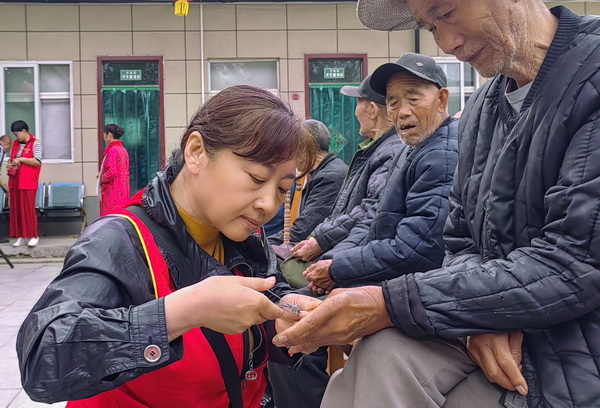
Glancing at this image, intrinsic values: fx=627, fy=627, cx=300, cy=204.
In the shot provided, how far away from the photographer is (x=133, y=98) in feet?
38.2

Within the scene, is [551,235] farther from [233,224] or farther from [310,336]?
[233,224]

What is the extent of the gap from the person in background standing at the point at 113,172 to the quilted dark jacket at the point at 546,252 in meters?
8.90

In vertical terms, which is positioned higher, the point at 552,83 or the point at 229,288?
the point at 552,83

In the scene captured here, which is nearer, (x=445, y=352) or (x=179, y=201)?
(x=445, y=352)

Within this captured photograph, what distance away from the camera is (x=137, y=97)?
11.6m

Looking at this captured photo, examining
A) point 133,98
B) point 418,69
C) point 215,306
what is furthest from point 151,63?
point 215,306

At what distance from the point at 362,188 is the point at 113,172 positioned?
7.05m

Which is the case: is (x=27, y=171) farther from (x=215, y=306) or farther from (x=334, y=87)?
(x=215, y=306)

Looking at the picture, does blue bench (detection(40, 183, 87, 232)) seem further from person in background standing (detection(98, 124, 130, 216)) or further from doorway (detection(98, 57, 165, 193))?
person in background standing (detection(98, 124, 130, 216))

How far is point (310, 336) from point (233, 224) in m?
0.40

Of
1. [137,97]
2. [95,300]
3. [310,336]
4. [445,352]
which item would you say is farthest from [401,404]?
[137,97]

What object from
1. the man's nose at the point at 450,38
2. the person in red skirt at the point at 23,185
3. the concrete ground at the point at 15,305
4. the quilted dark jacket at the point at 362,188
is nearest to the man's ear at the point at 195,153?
the man's nose at the point at 450,38

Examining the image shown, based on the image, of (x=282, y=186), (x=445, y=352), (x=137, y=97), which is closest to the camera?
(x=445, y=352)

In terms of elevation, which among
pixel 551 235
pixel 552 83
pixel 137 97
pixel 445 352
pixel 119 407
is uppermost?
pixel 137 97
